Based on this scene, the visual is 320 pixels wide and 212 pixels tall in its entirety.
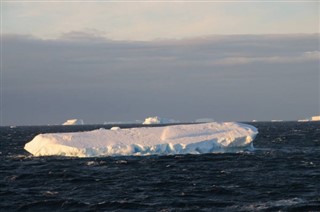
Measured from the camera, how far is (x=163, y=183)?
2498 centimetres

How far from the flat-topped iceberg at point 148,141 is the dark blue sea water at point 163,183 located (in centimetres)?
165

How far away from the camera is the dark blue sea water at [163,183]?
19375 millimetres

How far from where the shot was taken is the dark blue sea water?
19375 mm

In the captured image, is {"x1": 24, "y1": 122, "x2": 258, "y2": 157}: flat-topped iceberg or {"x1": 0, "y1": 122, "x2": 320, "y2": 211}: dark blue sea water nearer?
{"x1": 0, "y1": 122, "x2": 320, "y2": 211}: dark blue sea water

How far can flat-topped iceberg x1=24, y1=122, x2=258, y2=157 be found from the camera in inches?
1563

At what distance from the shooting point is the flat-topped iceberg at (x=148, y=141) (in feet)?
130

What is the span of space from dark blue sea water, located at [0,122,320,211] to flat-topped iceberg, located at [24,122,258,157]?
1.65m

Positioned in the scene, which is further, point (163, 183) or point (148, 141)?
point (148, 141)

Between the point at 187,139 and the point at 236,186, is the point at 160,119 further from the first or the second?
the point at 236,186

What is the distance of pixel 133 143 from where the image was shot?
40125 mm

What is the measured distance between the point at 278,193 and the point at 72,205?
897 centimetres

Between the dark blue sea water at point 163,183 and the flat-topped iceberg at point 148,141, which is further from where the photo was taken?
the flat-topped iceberg at point 148,141

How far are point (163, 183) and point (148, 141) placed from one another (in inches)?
611

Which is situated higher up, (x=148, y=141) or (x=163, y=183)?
(x=163, y=183)
